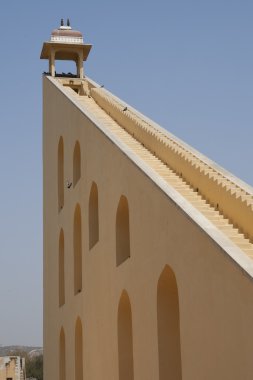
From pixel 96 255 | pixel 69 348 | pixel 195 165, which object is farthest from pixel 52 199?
pixel 195 165

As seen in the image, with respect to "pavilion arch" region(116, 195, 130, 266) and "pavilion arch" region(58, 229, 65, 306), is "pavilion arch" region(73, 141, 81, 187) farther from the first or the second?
"pavilion arch" region(116, 195, 130, 266)

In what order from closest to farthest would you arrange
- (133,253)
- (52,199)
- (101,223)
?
(133,253), (101,223), (52,199)

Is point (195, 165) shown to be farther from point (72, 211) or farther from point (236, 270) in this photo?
point (72, 211)

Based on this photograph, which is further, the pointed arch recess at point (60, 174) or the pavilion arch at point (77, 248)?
the pointed arch recess at point (60, 174)

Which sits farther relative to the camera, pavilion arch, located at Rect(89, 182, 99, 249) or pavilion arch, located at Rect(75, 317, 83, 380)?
pavilion arch, located at Rect(75, 317, 83, 380)

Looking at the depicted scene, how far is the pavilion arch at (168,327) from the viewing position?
7.00 meters

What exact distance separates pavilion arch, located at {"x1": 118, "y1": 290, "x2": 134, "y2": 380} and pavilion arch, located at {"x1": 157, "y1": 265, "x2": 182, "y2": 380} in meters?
1.16

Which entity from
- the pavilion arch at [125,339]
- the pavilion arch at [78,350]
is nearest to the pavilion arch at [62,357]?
the pavilion arch at [78,350]

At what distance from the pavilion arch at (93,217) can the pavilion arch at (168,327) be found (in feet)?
9.92

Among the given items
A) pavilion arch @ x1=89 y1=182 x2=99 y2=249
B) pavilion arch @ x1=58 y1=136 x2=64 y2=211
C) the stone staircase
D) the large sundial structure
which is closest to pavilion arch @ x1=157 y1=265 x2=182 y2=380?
the large sundial structure

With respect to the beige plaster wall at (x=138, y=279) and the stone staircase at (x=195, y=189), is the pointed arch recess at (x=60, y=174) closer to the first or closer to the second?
the beige plaster wall at (x=138, y=279)

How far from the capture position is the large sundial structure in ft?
18.8

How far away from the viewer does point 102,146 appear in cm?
954

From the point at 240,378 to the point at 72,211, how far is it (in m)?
6.61
